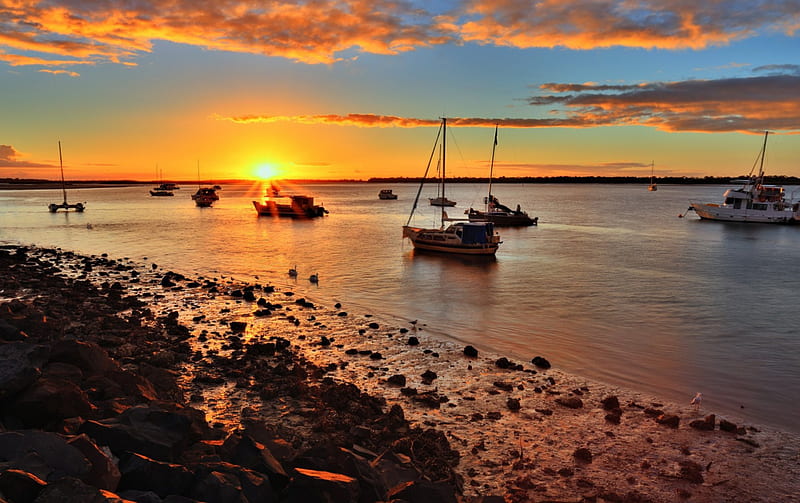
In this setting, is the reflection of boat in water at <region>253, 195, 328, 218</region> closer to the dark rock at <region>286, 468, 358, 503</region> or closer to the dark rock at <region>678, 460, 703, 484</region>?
the dark rock at <region>678, 460, 703, 484</region>

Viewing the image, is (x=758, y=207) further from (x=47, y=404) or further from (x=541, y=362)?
(x=47, y=404)

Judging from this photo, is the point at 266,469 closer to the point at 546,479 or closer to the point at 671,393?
the point at 546,479

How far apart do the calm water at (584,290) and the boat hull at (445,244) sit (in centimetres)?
86

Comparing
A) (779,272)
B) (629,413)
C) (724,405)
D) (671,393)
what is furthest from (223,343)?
(779,272)

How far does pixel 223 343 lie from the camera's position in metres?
14.7

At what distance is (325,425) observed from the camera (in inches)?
353

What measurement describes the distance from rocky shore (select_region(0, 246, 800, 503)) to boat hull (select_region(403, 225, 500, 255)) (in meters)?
21.5

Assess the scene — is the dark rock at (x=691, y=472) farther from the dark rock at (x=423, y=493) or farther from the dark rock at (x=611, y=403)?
the dark rock at (x=423, y=493)

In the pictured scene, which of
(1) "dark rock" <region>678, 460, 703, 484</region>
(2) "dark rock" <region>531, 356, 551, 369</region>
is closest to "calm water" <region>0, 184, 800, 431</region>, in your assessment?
(2) "dark rock" <region>531, 356, 551, 369</region>

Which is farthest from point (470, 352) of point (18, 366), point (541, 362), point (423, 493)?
point (18, 366)

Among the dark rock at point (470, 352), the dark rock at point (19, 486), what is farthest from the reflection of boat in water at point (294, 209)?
the dark rock at point (19, 486)

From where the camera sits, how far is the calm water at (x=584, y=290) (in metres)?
14.6

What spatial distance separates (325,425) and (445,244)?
100ft

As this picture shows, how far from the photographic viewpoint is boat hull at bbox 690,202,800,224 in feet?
231
